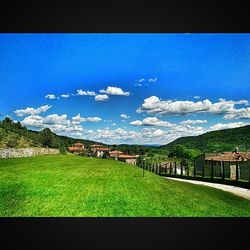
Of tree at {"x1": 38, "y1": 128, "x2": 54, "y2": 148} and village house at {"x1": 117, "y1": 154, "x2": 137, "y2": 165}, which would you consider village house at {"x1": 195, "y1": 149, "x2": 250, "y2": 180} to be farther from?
tree at {"x1": 38, "y1": 128, "x2": 54, "y2": 148}

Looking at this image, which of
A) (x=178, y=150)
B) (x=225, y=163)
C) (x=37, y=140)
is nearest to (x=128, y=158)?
(x=178, y=150)

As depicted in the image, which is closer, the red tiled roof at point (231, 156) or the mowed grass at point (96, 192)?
the mowed grass at point (96, 192)

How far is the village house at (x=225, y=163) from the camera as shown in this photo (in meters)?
6.29

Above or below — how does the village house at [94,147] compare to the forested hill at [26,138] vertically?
below

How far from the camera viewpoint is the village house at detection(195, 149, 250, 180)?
6.29m

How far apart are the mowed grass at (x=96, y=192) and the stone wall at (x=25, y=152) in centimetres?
8

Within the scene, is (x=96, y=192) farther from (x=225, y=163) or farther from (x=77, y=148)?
(x=225, y=163)

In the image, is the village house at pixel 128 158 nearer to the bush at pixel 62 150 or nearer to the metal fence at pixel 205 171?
the metal fence at pixel 205 171

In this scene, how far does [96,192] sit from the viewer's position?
19.1 feet

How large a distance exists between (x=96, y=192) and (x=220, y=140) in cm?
198
